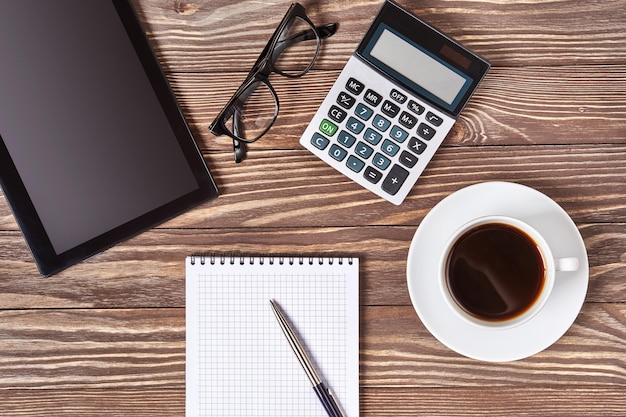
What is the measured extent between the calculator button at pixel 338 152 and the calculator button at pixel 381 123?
4 cm

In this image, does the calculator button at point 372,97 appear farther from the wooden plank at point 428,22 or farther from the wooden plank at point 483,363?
the wooden plank at point 483,363

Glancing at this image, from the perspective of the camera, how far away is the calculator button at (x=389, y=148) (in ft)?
2.19

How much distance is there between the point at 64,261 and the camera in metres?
0.67

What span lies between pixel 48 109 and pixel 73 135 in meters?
0.04

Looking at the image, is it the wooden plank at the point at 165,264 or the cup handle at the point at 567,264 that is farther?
→ the wooden plank at the point at 165,264

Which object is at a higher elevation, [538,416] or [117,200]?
[117,200]

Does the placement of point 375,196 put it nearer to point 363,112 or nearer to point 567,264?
point 363,112

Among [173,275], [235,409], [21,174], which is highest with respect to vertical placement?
[21,174]

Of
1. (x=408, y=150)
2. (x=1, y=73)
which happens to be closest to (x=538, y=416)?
(x=408, y=150)

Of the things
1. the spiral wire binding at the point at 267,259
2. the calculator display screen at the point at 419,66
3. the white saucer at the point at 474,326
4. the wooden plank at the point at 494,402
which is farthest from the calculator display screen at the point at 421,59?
the wooden plank at the point at 494,402

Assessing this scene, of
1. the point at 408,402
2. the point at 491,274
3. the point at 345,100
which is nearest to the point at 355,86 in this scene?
the point at 345,100

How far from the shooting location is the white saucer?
0.65 m

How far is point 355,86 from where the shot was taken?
673 millimetres

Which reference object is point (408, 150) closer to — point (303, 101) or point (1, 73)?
point (303, 101)
